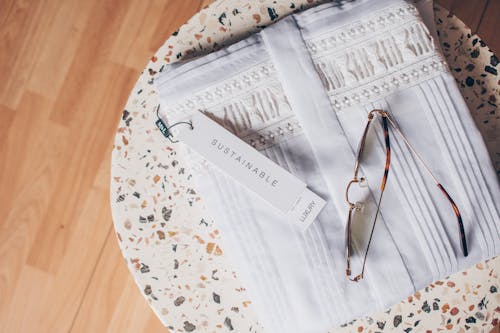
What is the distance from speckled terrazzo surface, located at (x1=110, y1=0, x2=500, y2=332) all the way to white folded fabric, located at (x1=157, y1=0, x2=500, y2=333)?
0.08 metres

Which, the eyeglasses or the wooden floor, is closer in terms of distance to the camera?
the eyeglasses

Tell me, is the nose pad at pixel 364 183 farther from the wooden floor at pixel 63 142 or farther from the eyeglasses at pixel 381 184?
the wooden floor at pixel 63 142

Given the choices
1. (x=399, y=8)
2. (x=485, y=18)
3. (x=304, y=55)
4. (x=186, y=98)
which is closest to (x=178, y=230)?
(x=186, y=98)

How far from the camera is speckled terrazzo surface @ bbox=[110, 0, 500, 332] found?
25.7 inches

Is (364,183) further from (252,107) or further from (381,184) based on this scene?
(252,107)

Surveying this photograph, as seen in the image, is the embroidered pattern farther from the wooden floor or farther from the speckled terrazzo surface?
the wooden floor

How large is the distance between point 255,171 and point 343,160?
0.40 ft

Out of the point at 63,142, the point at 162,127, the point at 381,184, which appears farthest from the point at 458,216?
the point at 63,142

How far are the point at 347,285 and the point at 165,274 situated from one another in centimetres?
27

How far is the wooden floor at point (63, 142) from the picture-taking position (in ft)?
3.29

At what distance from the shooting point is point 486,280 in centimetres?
65

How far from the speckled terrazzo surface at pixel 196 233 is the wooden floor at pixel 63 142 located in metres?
0.37

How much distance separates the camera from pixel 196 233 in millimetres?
667

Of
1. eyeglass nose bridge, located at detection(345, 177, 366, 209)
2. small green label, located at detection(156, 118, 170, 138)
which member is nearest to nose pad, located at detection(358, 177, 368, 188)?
eyeglass nose bridge, located at detection(345, 177, 366, 209)
